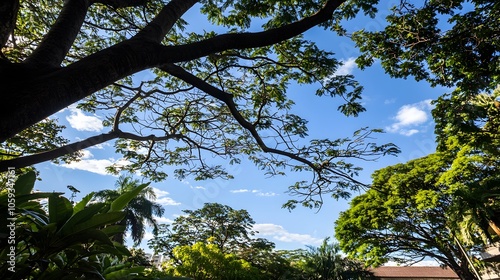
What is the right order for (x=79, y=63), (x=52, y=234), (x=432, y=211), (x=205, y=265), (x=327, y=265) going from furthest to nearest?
1. (x=327, y=265)
2. (x=432, y=211)
3. (x=205, y=265)
4. (x=79, y=63)
5. (x=52, y=234)

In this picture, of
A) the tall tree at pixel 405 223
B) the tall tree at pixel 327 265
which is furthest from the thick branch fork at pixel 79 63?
the tall tree at pixel 327 265

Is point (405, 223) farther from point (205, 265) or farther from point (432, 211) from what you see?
point (205, 265)

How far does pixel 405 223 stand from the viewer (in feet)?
48.3

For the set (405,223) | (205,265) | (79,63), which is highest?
(405,223)

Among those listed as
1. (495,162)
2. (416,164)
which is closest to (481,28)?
(495,162)

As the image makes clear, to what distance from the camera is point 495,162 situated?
35.2 feet

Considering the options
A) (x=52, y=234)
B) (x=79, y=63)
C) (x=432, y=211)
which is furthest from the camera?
(x=432, y=211)

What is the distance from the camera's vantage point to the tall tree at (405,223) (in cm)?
1352

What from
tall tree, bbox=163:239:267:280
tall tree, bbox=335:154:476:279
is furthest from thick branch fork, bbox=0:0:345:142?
tall tree, bbox=335:154:476:279

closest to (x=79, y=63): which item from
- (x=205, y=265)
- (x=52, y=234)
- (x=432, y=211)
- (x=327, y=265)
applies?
(x=52, y=234)

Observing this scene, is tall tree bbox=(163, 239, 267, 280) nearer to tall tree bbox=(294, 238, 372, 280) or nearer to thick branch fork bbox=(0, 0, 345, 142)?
thick branch fork bbox=(0, 0, 345, 142)

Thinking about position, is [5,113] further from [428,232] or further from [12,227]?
[428,232]

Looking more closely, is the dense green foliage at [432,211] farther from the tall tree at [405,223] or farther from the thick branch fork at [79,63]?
the thick branch fork at [79,63]

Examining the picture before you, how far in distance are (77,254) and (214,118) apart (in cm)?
475
